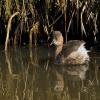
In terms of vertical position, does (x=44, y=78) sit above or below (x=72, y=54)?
below

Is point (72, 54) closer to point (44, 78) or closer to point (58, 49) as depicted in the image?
point (58, 49)

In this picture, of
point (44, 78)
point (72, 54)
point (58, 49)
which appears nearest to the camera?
point (44, 78)

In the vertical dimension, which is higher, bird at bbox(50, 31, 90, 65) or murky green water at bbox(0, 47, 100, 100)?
bird at bbox(50, 31, 90, 65)

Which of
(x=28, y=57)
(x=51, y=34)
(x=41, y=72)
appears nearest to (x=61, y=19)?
(x=51, y=34)

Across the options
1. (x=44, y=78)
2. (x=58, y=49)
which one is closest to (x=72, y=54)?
(x=58, y=49)

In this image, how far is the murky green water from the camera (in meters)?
6.35

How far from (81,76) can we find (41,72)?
2.43ft

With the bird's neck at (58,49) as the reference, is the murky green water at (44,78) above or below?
below

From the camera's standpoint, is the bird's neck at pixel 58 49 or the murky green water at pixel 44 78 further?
the bird's neck at pixel 58 49

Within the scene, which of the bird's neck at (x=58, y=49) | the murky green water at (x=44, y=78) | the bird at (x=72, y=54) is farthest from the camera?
the bird's neck at (x=58, y=49)

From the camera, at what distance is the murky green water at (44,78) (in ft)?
20.8

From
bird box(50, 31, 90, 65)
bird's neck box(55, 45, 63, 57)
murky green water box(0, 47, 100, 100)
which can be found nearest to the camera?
murky green water box(0, 47, 100, 100)

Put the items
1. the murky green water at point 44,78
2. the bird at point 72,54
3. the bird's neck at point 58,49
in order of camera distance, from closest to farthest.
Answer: the murky green water at point 44,78 → the bird at point 72,54 → the bird's neck at point 58,49

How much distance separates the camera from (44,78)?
7.35m
